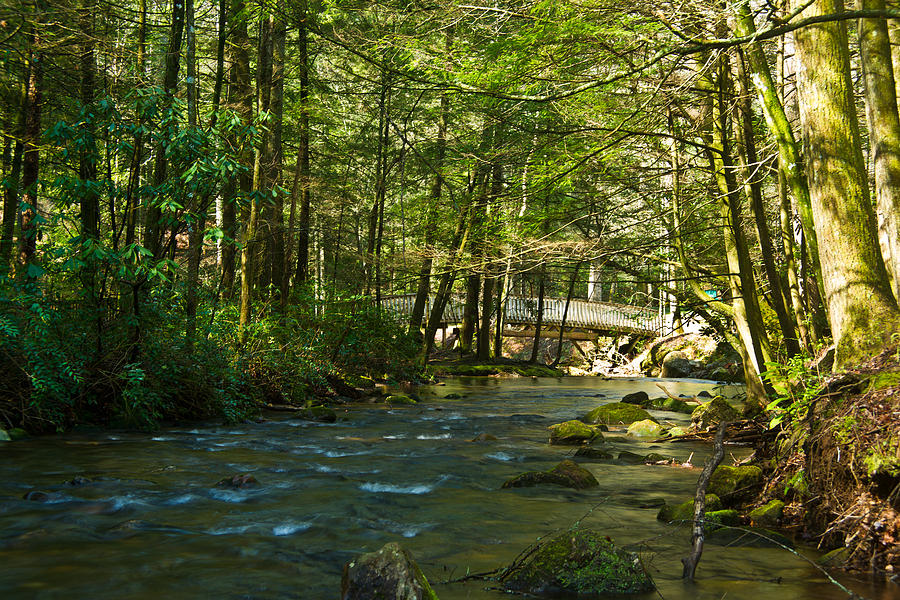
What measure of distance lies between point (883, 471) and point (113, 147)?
8168 mm

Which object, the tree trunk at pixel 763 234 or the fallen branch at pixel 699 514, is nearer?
the fallen branch at pixel 699 514

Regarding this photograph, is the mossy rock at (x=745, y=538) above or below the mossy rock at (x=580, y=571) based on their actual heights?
below

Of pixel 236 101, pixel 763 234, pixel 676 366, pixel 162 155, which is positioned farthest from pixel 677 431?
pixel 676 366

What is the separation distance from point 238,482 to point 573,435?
4.46 meters

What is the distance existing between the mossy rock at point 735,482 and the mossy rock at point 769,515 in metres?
0.32

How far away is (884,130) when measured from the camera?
4.70 m

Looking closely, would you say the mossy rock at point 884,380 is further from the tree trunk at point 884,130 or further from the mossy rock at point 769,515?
the mossy rock at point 769,515

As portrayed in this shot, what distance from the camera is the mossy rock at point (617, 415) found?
35.5 feet

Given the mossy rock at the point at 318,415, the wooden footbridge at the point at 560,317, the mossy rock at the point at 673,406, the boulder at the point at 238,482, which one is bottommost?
the mossy rock at the point at 673,406

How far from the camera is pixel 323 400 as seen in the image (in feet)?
38.5

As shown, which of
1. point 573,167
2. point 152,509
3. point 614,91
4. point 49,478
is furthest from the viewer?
point 614,91

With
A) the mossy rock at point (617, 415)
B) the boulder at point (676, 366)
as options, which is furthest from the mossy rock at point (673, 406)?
the boulder at point (676, 366)

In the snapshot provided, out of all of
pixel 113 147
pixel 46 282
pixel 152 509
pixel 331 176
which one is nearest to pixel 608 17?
Result: pixel 152 509

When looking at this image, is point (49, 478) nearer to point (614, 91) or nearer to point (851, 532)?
point (851, 532)
